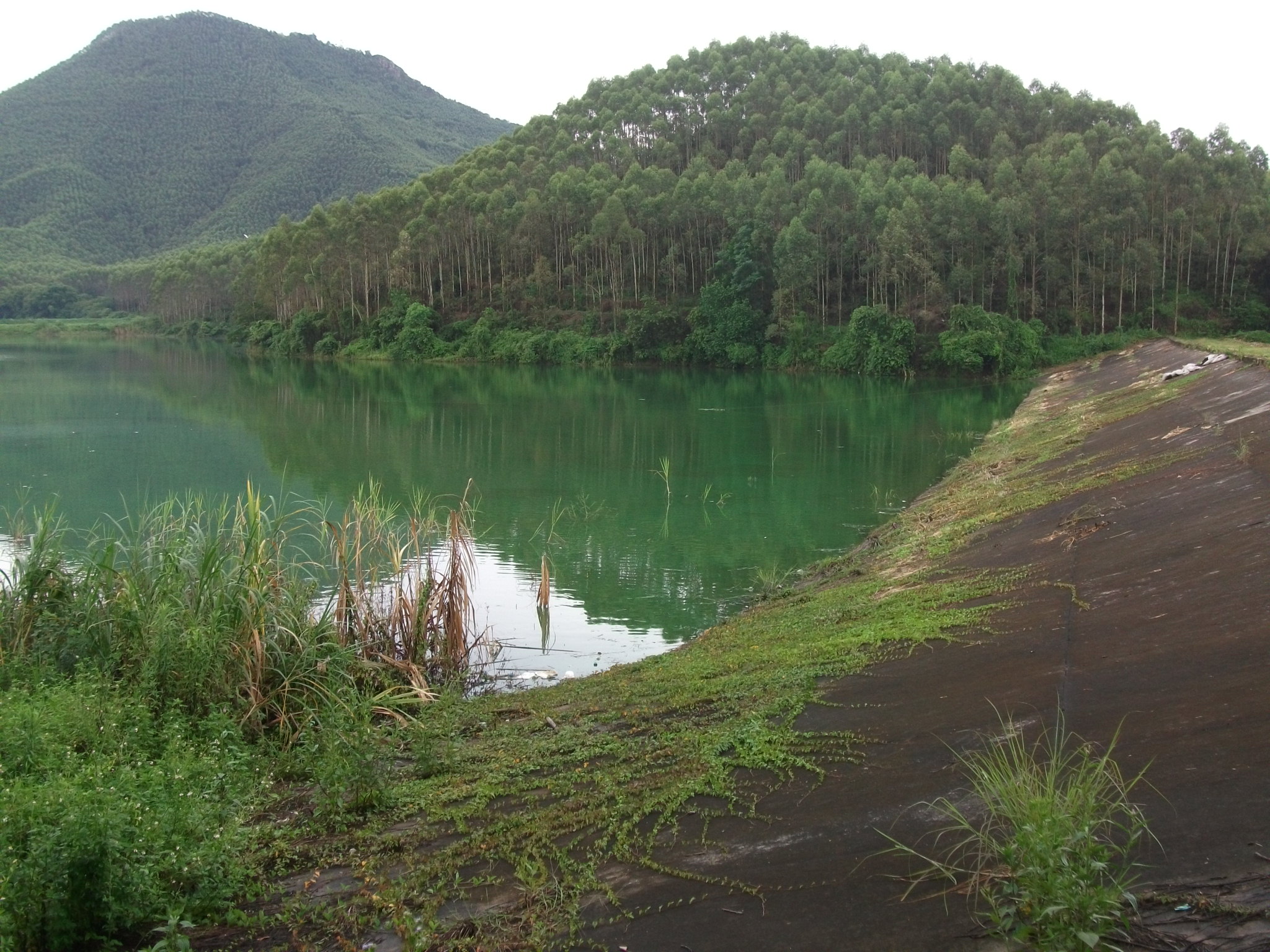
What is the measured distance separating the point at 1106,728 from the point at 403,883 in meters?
4.37

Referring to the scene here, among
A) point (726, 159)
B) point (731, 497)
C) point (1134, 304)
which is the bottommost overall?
point (731, 497)

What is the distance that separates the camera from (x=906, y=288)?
63625 millimetres

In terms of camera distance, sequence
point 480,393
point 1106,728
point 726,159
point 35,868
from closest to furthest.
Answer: point 35,868 → point 1106,728 → point 480,393 → point 726,159

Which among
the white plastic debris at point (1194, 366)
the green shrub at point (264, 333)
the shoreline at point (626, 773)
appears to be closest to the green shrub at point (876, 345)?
the white plastic debris at point (1194, 366)

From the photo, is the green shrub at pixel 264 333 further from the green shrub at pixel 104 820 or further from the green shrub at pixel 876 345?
the green shrub at pixel 104 820

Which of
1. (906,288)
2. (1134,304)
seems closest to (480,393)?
(906,288)

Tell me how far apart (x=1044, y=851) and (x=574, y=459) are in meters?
24.5

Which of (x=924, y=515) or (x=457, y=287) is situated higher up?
(x=457, y=287)

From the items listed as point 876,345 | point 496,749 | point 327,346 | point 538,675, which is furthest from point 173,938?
point 327,346

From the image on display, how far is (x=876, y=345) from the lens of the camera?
193 feet

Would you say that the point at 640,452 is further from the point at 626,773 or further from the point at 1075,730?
the point at 1075,730

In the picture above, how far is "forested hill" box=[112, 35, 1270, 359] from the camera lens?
61969 millimetres

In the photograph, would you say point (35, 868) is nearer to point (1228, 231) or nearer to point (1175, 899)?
point (1175, 899)

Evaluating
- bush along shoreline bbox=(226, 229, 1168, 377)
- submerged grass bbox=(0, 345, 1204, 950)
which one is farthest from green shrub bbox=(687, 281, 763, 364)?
submerged grass bbox=(0, 345, 1204, 950)
